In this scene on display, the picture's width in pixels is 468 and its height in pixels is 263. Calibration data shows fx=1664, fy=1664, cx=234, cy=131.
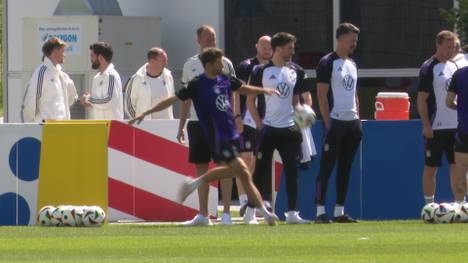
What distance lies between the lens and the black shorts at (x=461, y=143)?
17250 millimetres

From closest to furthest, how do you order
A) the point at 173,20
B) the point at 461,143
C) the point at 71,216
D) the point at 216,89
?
the point at 216,89, the point at 461,143, the point at 71,216, the point at 173,20

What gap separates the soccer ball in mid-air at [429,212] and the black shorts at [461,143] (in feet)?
2.09

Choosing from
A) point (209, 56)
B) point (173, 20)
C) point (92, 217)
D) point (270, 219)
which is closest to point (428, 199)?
point (270, 219)

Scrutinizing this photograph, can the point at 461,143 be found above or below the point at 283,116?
below

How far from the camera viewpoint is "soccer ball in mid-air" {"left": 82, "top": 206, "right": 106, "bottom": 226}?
57.4 feet

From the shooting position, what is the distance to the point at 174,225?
57.9ft

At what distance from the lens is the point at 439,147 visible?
17875mm

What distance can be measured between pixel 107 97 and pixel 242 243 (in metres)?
5.11

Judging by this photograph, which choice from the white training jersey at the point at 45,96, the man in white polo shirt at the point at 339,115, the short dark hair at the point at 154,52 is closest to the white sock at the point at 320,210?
the man in white polo shirt at the point at 339,115

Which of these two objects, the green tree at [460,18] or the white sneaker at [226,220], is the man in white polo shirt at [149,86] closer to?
the white sneaker at [226,220]

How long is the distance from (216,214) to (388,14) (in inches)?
217

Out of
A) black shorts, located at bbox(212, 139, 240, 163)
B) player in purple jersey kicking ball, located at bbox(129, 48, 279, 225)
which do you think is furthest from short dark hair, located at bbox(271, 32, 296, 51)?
black shorts, located at bbox(212, 139, 240, 163)

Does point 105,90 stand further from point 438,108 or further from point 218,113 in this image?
point 438,108

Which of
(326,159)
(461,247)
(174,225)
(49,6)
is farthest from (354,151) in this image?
(49,6)
